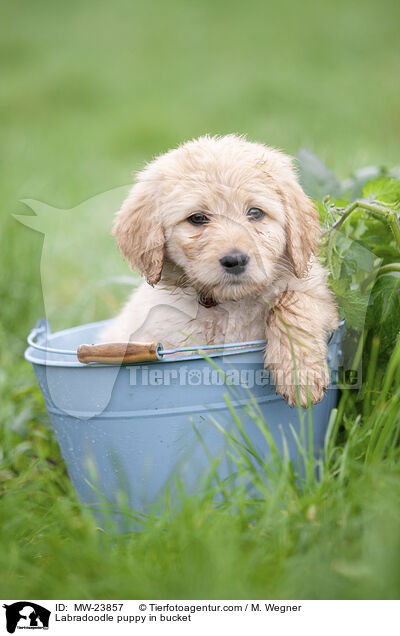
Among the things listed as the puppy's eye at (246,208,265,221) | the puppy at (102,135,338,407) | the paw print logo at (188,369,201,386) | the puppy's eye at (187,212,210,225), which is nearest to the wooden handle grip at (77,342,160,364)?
the paw print logo at (188,369,201,386)

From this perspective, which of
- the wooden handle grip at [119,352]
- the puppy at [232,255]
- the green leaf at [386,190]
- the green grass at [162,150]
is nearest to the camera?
the green grass at [162,150]

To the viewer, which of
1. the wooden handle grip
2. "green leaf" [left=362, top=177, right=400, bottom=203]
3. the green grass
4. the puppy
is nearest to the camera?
the green grass

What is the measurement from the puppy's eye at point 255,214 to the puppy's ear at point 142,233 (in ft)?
1.14

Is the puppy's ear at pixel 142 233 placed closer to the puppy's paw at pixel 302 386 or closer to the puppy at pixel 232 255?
the puppy at pixel 232 255

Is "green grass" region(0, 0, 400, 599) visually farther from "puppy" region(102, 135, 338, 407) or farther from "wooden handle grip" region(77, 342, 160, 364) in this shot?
"wooden handle grip" region(77, 342, 160, 364)

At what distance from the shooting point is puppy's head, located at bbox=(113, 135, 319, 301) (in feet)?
6.91

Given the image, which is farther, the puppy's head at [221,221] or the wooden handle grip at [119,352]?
the puppy's head at [221,221]

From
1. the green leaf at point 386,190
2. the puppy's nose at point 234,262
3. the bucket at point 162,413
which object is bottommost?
the bucket at point 162,413

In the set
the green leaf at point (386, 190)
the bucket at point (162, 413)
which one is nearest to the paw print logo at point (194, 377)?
the bucket at point (162, 413)

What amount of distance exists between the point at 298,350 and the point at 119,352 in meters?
0.62

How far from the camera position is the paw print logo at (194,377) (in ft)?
6.67

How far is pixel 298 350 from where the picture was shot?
2.05 m
